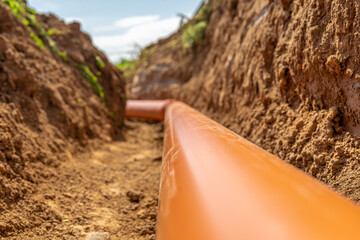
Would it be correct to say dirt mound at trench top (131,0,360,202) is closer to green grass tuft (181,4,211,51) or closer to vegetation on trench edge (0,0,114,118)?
vegetation on trench edge (0,0,114,118)

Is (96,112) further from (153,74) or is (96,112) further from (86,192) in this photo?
(153,74)

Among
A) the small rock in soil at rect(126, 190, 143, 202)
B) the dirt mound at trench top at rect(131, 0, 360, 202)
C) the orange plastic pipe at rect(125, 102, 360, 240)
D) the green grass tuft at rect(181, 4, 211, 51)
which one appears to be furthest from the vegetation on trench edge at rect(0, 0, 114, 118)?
the orange plastic pipe at rect(125, 102, 360, 240)

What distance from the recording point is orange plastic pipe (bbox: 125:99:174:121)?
6422 millimetres

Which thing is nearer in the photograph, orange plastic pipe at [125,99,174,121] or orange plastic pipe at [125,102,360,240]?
orange plastic pipe at [125,102,360,240]

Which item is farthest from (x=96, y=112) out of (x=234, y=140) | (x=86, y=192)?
(x=234, y=140)

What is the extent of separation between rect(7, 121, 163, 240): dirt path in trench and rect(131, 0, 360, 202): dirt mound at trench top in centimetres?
125

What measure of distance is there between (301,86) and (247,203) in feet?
5.72

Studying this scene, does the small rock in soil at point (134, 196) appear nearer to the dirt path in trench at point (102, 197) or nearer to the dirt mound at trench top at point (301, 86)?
the dirt path in trench at point (102, 197)

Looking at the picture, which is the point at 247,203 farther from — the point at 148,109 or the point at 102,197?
the point at 148,109

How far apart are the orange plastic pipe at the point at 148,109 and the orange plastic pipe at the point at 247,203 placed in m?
4.93

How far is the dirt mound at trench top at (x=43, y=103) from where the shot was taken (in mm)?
2291

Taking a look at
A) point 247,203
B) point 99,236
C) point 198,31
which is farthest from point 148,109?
point 247,203

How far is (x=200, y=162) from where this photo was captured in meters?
1.42

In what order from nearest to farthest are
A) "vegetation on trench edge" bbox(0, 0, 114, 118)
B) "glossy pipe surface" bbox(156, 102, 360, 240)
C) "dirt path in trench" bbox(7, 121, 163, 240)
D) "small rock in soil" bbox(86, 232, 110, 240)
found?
1. "glossy pipe surface" bbox(156, 102, 360, 240)
2. "small rock in soil" bbox(86, 232, 110, 240)
3. "dirt path in trench" bbox(7, 121, 163, 240)
4. "vegetation on trench edge" bbox(0, 0, 114, 118)
